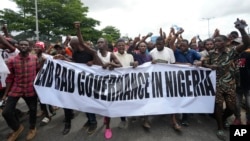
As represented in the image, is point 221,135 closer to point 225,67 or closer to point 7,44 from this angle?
point 225,67

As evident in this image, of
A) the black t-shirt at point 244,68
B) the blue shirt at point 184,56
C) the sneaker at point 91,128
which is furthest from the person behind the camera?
the blue shirt at point 184,56

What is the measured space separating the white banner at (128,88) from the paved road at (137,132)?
1.36ft

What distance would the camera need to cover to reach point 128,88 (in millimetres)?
5547

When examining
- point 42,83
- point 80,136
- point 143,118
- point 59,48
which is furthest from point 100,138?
point 59,48

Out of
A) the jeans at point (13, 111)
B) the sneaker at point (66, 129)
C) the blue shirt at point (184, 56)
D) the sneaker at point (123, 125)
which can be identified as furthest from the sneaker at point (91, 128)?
the blue shirt at point (184, 56)

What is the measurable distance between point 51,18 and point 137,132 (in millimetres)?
30326

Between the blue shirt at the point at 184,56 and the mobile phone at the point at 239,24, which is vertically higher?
the mobile phone at the point at 239,24

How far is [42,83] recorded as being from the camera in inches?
219

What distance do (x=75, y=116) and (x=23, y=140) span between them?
1.69 meters

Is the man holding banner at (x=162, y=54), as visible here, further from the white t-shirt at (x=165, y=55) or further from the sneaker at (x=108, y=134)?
the sneaker at (x=108, y=134)

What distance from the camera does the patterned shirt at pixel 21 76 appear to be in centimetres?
524

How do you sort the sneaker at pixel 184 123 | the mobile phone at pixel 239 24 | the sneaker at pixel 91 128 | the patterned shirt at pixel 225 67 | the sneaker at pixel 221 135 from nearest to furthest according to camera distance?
the mobile phone at pixel 239 24 → the sneaker at pixel 221 135 → the patterned shirt at pixel 225 67 → the sneaker at pixel 91 128 → the sneaker at pixel 184 123

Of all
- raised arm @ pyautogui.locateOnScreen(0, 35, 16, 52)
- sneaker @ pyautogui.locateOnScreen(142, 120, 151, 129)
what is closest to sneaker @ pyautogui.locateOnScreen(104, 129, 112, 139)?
sneaker @ pyautogui.locateOnScreen(142, 120, 151, 129)

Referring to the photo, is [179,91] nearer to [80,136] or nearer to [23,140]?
[80,136]
